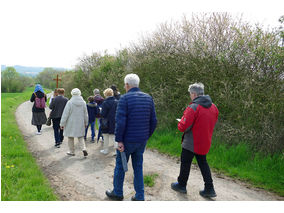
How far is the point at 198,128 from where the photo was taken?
3877 mm

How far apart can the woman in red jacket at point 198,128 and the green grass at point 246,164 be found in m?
1.45

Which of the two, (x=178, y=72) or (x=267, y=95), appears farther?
(x=178, y=72)

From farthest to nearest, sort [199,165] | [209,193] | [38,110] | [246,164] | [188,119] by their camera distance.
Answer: [38,110] < [246,164] < [199,165] < [209,193] < [188,119]

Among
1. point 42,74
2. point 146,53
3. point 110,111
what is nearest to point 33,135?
point 110,111

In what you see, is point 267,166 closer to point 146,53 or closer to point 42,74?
point 146,53

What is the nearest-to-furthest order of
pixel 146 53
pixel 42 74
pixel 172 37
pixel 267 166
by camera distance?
pixel 267 166, pixel 172 37, pixel 146 53, pixel 42 74

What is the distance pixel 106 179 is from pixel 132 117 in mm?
1975

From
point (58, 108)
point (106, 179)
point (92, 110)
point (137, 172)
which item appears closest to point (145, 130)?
point (137, 172)

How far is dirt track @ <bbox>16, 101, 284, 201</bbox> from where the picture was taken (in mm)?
4070

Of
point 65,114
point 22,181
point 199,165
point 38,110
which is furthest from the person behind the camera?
point 38,110

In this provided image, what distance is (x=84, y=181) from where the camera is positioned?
4629mm

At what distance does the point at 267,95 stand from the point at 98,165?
5060 millimetres

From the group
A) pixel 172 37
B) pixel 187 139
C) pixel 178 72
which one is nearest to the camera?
pixel 187 139

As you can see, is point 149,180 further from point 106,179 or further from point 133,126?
point 133,126
